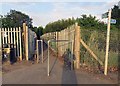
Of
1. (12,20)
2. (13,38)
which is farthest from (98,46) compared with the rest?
(12,20)

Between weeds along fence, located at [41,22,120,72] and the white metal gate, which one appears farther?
the white metal gate

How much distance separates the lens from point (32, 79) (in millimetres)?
9867

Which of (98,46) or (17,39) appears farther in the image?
(17,39)

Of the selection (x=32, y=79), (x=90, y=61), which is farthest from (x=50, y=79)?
(x=90, y=61)

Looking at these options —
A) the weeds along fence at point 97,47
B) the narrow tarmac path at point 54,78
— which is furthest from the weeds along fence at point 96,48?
the narrow tarmac path at point 54,78

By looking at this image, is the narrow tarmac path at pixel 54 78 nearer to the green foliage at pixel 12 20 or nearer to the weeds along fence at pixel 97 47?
the weeds along fence at pixel 97 47

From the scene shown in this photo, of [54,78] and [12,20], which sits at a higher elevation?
[12,20]

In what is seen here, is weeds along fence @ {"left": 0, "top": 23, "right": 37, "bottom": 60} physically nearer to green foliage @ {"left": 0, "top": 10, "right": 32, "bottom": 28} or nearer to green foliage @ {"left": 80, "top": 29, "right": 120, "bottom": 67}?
green foliage @ {"left": 80, "top": 29, "right": 120, "bottom": 67}

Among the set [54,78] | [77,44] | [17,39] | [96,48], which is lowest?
[54,78]

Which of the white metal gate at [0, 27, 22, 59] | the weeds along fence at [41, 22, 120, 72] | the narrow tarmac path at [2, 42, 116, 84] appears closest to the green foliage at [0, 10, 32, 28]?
the white metal gate at [0, 27, 22, 59]

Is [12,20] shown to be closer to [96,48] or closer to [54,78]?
[96,48]

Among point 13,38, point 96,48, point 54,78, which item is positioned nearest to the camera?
point 54,78

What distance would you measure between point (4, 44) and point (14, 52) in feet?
2.57

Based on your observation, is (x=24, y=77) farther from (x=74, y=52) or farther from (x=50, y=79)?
(x=74, y=52)
